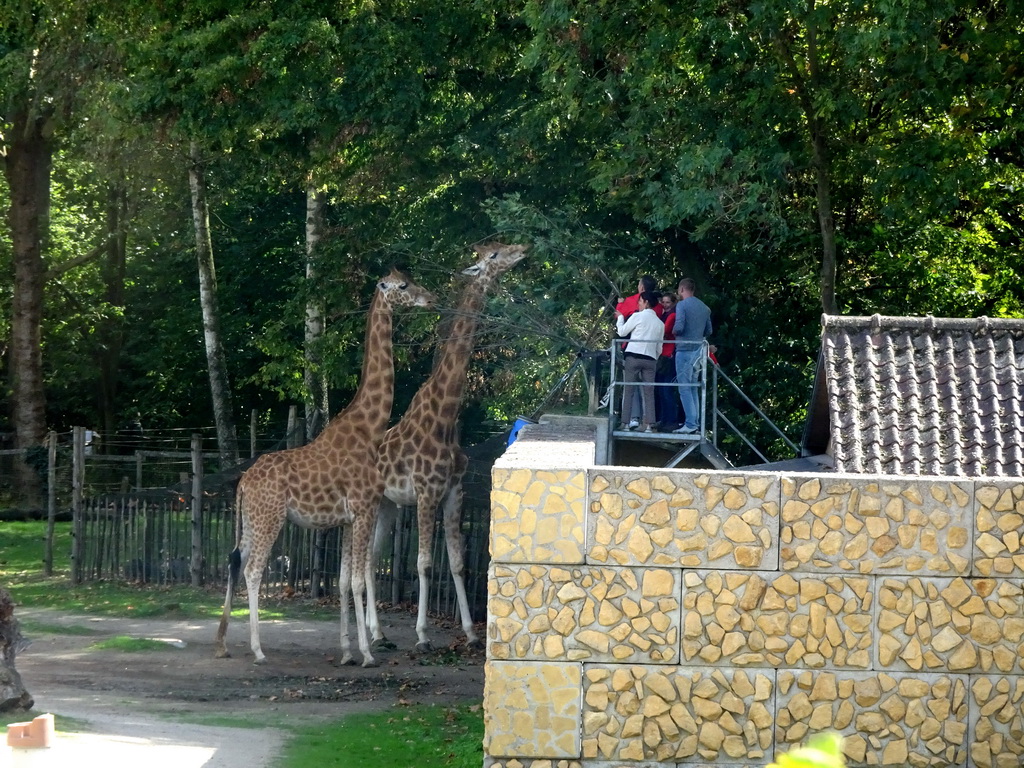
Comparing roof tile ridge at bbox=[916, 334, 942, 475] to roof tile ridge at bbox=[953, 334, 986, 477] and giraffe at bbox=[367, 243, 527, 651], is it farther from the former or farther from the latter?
giraffe at bbox=[367, 243, 527, 651]

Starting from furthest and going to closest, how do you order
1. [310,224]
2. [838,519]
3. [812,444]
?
[310,224], [812,444], [838,519]

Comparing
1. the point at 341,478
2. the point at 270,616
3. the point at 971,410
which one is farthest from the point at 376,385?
the point at 971,410

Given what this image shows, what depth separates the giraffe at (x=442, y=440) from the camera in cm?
1429

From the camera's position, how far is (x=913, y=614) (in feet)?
22.1

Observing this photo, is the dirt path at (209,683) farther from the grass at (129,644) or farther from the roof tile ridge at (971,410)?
the roof tile ridge at (971,410)

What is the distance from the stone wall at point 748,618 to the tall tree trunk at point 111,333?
2483 cm

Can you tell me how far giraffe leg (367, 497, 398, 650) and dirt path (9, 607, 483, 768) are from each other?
0.26m

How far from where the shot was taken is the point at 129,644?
13.0m

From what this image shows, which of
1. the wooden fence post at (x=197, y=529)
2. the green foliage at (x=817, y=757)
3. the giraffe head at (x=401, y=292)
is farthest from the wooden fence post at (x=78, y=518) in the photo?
the green foliage at (x=817, y=757)

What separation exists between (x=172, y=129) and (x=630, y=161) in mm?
5389

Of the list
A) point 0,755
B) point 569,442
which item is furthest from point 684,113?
point 0,755

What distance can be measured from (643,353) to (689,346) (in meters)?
0.51

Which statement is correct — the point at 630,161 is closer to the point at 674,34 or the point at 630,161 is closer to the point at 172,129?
the point at 674,34

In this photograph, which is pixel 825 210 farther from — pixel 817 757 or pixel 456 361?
pixel 817 757
